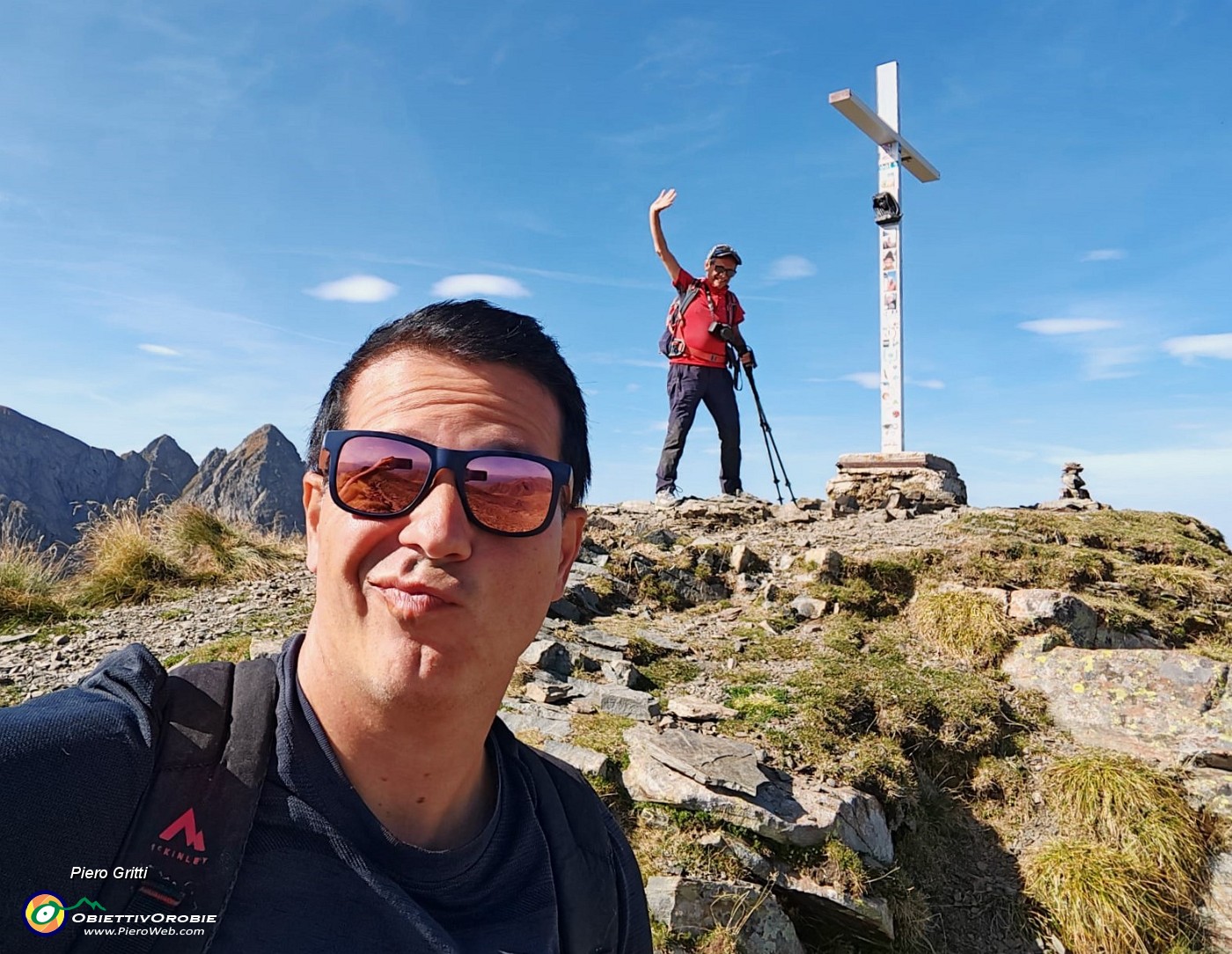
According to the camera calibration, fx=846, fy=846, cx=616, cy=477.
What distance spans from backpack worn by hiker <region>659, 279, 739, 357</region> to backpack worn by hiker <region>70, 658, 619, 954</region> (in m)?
10.9

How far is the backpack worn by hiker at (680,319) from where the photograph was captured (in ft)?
40.9

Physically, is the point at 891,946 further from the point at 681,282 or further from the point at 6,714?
the point at 681,282

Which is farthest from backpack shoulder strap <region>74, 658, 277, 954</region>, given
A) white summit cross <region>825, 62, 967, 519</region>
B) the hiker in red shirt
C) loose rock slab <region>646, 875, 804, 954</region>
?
white summit cross <region>825, 62, 967, 519</region>

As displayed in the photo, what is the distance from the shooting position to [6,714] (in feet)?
4.83

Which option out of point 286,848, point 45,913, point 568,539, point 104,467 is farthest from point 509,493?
point 104,467

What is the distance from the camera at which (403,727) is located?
180 centimetres

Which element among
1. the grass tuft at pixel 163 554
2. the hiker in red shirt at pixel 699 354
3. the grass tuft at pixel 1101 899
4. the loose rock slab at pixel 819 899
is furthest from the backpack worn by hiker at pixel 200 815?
the hiker in red shirt at pixel 699 354

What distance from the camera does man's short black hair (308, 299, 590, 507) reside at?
2117 millimetres

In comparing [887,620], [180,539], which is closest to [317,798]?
[887,620]

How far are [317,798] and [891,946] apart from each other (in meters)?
4.18

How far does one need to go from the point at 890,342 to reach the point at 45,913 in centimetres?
1445

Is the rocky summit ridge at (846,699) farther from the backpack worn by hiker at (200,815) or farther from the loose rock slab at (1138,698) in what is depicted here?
the backpack worn by hiker at (200,815)

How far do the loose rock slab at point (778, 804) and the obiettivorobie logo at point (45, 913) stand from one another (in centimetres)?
359

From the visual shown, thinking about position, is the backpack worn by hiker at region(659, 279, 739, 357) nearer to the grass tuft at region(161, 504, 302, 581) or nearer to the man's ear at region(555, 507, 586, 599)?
the grass tuft at region(161, 504, 302, 581)
